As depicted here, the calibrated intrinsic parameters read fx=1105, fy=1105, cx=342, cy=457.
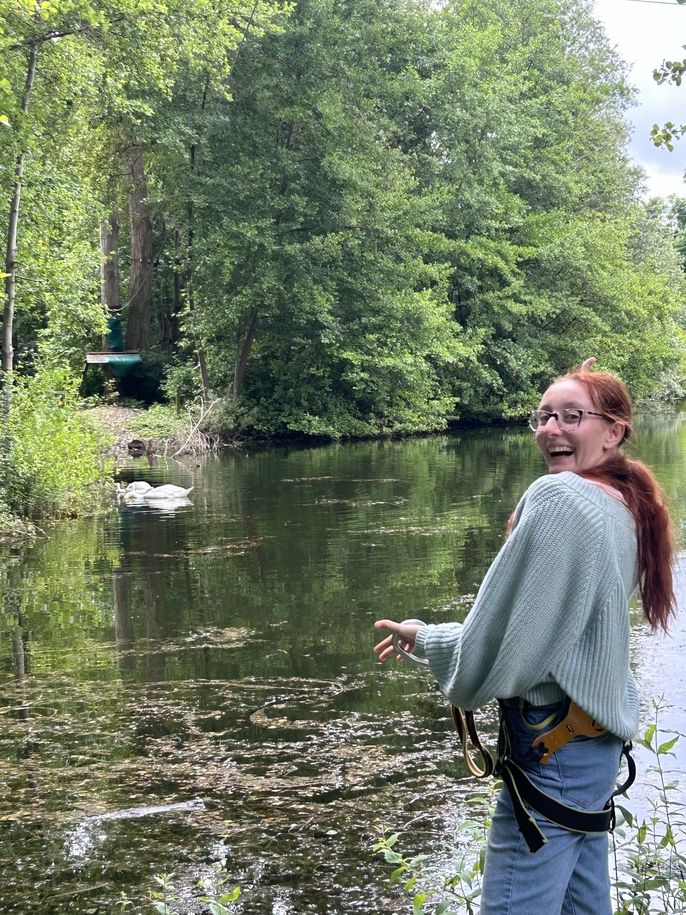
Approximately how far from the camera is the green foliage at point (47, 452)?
1357 centimetres

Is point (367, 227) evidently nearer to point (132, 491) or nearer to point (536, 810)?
point (132, 491)

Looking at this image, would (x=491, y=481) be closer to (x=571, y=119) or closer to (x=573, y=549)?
(x=573, y=549)

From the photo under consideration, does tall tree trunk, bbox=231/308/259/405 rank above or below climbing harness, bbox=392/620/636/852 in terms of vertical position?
above

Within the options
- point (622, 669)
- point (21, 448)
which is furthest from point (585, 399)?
point (21, 448)

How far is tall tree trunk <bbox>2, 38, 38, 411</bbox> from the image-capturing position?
14281mm

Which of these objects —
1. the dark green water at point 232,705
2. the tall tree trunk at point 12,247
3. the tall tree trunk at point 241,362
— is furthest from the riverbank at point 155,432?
the dark green water at point 232,705

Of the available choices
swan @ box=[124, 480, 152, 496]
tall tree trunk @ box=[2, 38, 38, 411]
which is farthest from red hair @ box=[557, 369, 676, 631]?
swan @ box=[124, 480, 152, 496]

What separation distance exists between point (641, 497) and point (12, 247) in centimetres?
1353

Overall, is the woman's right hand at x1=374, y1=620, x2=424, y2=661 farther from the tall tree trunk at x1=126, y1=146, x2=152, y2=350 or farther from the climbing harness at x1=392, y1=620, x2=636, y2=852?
the tall tree trunk at x1=126, y1=146, x2=152, y2=350

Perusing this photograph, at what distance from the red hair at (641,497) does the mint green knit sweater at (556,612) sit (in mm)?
76

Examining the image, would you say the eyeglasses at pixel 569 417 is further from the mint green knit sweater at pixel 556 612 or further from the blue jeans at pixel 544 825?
the blue jeans at pixel 544 825

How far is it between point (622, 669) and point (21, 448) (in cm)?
1209

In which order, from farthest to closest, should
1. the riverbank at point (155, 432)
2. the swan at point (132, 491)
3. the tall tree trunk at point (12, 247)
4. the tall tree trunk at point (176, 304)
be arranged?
the tall tree trunk at point (176, 304) < the riverbank at point (155, 432) < the swan at point (132, 491) < the tall tree trunk at point (12, 247)

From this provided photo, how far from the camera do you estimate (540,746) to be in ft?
7.23
